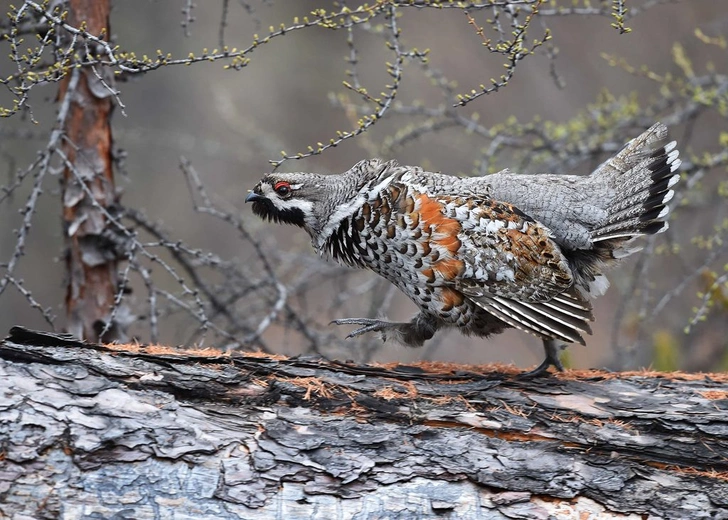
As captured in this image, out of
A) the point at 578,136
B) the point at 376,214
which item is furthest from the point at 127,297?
the point at 578,136

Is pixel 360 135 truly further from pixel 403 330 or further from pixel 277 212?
pixel 403 330

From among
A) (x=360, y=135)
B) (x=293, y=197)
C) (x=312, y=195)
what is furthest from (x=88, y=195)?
(x=360, y=135)

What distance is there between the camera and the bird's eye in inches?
180

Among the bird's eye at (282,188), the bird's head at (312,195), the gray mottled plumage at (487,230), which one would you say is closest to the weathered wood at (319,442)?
the gray mottled plumage at (487,230)

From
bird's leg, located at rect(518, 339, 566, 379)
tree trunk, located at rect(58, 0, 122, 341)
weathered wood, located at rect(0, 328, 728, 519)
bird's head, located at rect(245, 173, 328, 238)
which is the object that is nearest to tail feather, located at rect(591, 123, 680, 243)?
bird's leg, located at rect(518, 339, 566, 379)

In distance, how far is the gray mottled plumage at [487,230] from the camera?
417 centimetres

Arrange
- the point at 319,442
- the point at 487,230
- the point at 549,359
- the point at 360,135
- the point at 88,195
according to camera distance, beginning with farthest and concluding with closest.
Result: the point at 360,135, the point at 88,195, the point at 549,359, the point at 487,230, the point at 319,442

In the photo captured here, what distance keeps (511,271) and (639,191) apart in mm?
1097

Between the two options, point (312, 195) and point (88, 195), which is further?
point (88, 195)

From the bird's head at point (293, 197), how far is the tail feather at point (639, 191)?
1.75m

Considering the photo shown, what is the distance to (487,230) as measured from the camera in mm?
4195

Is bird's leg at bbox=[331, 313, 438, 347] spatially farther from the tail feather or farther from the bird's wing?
the tail feather

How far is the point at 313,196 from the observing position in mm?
4602

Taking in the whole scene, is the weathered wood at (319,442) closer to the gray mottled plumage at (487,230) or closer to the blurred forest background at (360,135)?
the gray mottled plumage at (487,230)
